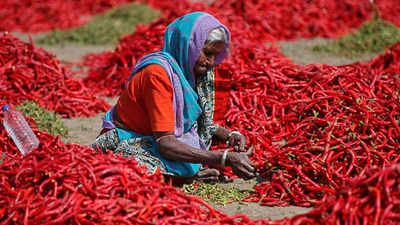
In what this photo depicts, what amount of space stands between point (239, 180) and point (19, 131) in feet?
6.14

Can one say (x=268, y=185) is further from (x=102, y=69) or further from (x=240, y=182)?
(x=102, y=69)

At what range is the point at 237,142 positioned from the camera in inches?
179

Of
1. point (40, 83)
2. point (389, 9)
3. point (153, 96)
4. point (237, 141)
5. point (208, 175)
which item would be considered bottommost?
point (208, 175)

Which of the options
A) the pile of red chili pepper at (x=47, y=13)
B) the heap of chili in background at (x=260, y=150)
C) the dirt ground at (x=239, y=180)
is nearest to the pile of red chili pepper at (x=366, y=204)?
the heap of chili in background at (x=260, y=150)

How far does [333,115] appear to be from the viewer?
493 centimetres

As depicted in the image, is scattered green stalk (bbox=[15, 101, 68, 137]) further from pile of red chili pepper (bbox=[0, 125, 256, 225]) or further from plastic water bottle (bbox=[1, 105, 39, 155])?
pile of red chili pepper (bbox=[0, 125, 256, 225])

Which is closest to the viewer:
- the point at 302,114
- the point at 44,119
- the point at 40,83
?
the point at 302,114

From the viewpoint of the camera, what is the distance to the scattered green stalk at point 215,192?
13.5 ft

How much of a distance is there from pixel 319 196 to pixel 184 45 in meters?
1.45

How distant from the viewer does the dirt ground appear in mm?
3912

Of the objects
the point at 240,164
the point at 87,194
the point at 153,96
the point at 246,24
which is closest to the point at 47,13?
the point at 246,24

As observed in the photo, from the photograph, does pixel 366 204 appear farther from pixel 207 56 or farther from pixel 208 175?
pixel 207 56

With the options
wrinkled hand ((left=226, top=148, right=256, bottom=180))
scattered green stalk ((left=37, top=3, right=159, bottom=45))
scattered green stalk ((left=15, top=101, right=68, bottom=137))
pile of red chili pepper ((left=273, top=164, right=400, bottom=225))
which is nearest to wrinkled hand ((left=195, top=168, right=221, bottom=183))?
wrinkled hand ((left=226, top=148, right=256, bottom=180))

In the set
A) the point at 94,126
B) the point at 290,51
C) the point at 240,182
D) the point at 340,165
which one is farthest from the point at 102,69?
the point at 340,165
